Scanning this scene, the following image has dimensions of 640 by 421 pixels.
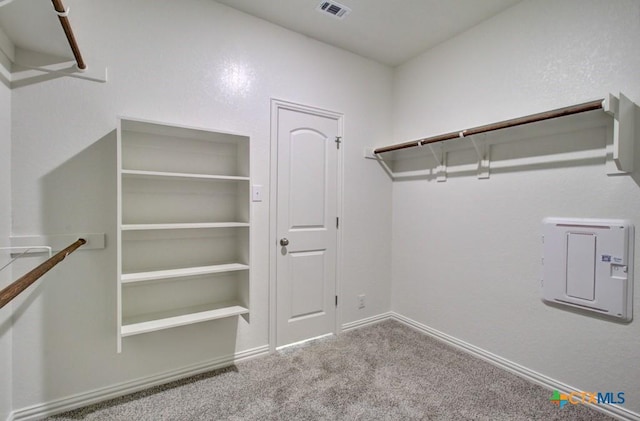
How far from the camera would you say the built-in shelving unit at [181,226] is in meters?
1.90

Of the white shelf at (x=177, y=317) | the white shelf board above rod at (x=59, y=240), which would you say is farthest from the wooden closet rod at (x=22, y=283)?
the white shelf at (x=177, y=317)

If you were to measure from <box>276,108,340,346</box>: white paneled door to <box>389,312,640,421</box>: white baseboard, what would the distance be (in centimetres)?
92

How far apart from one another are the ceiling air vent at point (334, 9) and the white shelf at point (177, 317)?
2.26 metres

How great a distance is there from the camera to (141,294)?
1963 mm

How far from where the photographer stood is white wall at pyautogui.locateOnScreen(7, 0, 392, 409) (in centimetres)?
168

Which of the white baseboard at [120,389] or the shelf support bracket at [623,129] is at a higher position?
the shelf support bracket at [623,129]

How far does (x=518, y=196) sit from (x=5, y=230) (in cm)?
316

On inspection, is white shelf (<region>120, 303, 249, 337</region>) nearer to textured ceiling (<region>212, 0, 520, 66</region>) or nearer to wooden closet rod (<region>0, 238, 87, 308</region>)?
wooden closet rod (<region>0, 238, 87, 308</region>)

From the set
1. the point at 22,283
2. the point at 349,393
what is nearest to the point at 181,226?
the point at 22,283

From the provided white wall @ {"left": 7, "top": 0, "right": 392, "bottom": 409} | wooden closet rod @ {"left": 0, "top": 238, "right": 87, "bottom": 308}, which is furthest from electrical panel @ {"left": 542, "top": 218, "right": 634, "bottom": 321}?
wooden closet rod @ {"left": 0, "top": 238, "right": 87, "bottom": 308}

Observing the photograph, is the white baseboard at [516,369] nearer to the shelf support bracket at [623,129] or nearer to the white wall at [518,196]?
the white wall at [518,196]

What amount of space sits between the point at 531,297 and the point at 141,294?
2.66 meters

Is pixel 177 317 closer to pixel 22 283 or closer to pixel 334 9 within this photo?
pixel 22 283

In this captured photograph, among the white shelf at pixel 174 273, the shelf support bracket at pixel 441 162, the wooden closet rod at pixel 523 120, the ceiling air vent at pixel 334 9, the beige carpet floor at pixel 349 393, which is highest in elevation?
the ceiling air vent at pixel 334 9
